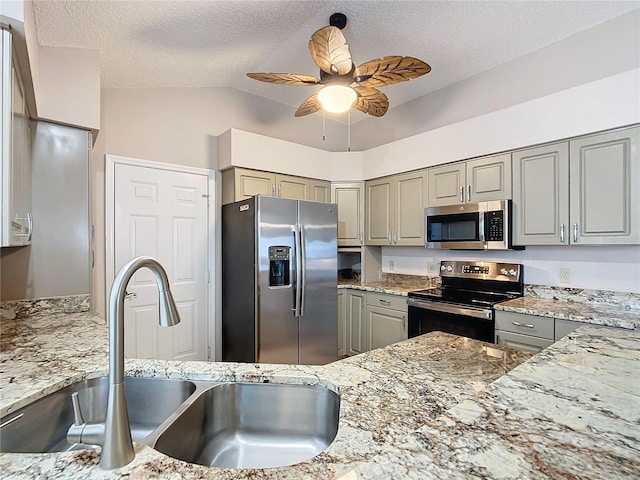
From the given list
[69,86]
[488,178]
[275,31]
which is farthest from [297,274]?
[69,86]

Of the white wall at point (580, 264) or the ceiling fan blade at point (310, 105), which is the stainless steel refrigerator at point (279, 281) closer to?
the ceiling fan blade at point (310, 105)

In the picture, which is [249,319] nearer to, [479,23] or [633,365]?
[633,365]

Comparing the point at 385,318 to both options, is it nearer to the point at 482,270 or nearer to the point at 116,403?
the point at 482,270

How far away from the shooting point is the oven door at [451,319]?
7.88 ft

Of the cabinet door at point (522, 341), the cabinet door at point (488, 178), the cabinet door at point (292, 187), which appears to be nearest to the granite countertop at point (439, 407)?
the cabinet door at point (522, 341)

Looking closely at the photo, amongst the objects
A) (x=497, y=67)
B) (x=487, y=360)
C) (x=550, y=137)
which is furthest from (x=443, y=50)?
(x=487, y=360)

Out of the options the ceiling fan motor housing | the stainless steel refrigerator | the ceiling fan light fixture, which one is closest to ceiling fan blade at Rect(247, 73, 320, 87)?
the ceiling fan light fixture

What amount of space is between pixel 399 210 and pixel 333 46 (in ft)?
6.33

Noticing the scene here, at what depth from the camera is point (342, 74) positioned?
6.76 ft

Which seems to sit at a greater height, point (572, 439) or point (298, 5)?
point (298, 5)

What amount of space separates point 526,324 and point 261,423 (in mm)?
1959

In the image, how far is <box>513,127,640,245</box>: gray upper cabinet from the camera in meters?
2.07

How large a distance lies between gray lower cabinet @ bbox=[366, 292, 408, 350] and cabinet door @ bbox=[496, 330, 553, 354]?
2.81 ft

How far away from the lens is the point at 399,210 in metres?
3.41
